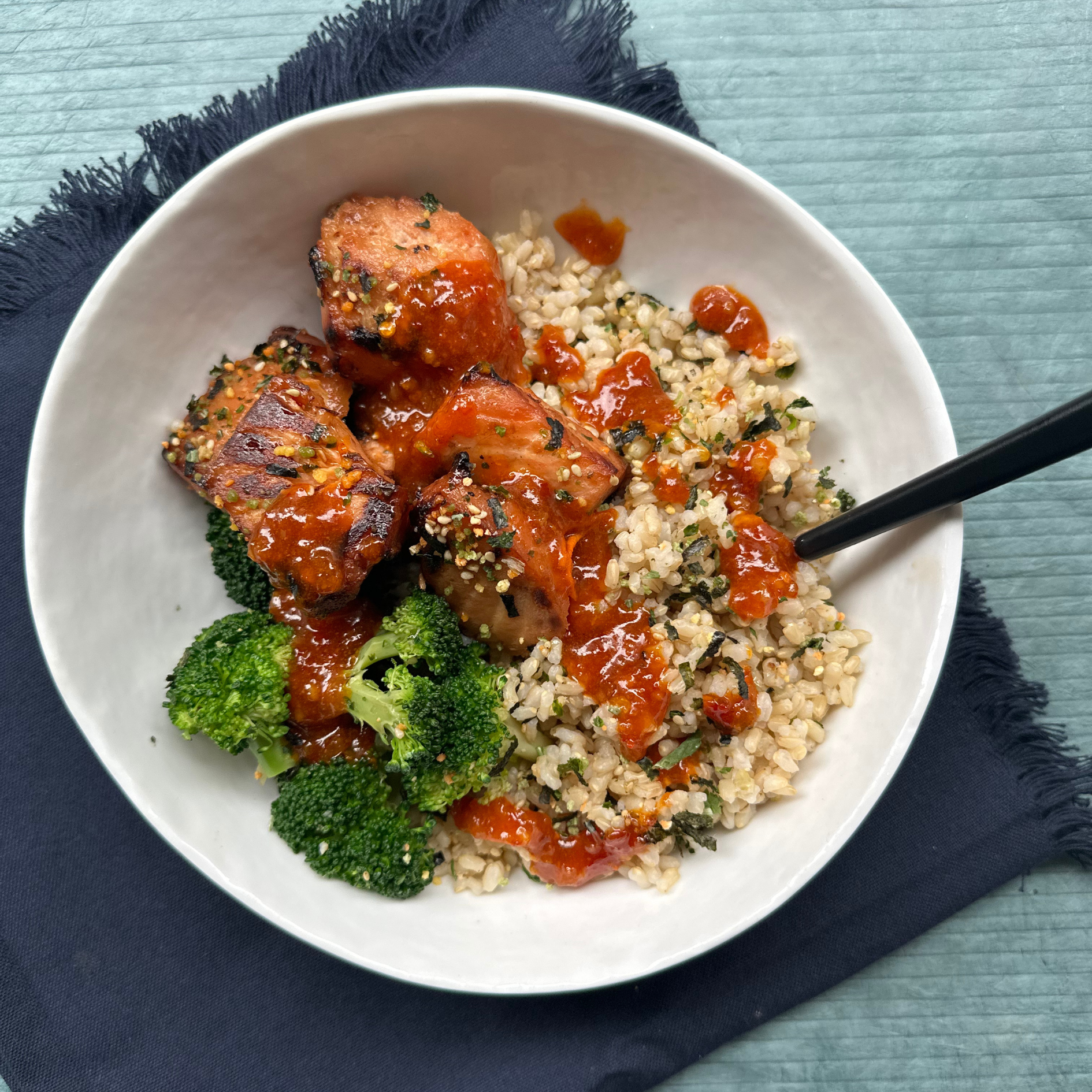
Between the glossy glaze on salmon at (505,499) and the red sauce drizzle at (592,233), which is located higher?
the red sauce drizzle at (592,233)

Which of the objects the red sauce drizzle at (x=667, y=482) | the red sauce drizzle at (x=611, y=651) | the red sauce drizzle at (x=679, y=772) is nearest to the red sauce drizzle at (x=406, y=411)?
the red sauce drizzle at (x=611, y=651)

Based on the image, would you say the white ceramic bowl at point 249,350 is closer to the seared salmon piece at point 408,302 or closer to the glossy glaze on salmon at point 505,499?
the seared salmon piece at point 408,302

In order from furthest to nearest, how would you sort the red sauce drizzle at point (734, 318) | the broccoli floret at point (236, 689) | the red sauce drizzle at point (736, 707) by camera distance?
1. the red sauce drizzle at point (734, 318)
2. the red sauce drizzle at point (736, 707)
3. the broccoli floret at point (236, 689)

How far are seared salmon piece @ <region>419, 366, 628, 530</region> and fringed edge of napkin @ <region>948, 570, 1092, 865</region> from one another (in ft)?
5.35

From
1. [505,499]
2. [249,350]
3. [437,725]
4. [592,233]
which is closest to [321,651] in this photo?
[437,725]

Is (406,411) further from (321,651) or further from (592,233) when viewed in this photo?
(592,233)

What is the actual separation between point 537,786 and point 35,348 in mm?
2394

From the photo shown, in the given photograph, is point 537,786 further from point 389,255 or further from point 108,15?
point 108,15

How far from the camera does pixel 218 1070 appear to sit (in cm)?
285

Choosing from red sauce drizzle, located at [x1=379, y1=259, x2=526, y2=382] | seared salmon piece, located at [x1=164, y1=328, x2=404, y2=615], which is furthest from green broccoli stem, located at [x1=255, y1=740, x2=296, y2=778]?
red sauce drizzle, located at [x1=379, y1=259, x2=526, y2=382]

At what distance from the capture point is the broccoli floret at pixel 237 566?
271 centimetres

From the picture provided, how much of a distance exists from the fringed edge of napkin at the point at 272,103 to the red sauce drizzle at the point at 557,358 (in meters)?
0.99

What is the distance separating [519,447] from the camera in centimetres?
240

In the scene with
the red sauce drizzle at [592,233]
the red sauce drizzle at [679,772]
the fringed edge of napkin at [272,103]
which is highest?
the fringed edge of napkin at [272,103]
